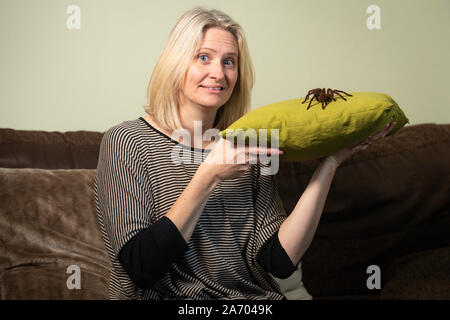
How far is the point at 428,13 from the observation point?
2.04 m

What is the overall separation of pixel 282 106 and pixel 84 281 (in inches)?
30.1

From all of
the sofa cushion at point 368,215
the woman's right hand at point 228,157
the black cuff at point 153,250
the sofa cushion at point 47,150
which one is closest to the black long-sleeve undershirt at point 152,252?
the black cuff at point 153,250

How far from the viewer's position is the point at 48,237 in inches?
50.0

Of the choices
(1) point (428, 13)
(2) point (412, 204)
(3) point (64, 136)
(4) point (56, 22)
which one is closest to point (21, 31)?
(4) point (56, 22)

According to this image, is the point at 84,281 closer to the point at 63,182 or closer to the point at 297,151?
the point at 63,182

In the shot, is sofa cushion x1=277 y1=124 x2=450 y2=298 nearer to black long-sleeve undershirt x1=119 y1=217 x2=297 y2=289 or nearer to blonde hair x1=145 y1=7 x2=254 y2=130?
blonde hair x1=145 y1=7 x2=254 y2=130

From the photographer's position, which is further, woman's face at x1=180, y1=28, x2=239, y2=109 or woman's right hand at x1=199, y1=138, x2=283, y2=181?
woman's face at x1=180, y1=28, x2=239, y2=109

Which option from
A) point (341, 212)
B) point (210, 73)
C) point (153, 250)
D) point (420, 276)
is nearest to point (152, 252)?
point (153, 250)

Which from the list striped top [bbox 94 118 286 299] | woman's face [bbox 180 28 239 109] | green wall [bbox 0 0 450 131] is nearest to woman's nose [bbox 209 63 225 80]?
woman's face [bbox 180 28 239 109]

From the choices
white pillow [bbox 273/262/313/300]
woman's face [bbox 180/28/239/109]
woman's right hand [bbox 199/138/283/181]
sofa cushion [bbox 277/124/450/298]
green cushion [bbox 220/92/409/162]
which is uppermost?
woman's face [bbox 180/28/239/109]

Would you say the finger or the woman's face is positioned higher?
the woman's face

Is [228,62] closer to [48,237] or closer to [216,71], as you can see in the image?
[216,71]

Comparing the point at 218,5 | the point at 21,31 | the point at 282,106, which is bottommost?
the point at 282,106

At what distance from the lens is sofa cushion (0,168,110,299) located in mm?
1236
